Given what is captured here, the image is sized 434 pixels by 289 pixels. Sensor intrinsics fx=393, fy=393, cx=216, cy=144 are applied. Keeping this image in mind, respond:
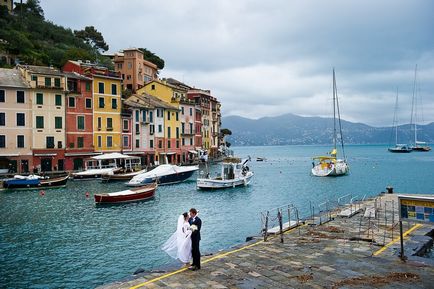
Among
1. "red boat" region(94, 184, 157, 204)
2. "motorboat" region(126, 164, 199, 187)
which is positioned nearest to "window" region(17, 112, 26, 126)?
"motorboat" region(126, 164, 199, 187)

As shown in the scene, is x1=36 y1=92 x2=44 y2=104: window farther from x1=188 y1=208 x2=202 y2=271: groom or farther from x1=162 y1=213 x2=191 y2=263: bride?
x1=188 y1=208 x2=202 y2=271: groom

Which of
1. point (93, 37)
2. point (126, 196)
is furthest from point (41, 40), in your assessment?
point (126, 196)

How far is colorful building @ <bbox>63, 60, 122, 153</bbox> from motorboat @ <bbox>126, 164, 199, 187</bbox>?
15.2m

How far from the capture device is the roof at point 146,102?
68938mm

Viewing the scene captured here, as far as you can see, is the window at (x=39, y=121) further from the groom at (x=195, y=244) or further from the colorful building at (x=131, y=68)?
the groom at (x=195, y=244)

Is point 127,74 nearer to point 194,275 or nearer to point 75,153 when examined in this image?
point 75,153

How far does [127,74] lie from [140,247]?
74.5m

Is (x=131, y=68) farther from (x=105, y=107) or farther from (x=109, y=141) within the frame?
(x=109, y=141)

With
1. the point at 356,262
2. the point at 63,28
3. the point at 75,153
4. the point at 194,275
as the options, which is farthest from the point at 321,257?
the point at 63,28

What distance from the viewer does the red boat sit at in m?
33.7

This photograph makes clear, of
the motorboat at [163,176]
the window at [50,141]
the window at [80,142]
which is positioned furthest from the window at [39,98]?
the motorboat at [163,176]

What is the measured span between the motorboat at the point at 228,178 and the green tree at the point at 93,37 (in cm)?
8096

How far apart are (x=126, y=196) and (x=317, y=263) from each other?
24953mm

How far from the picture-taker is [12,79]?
180 feet
